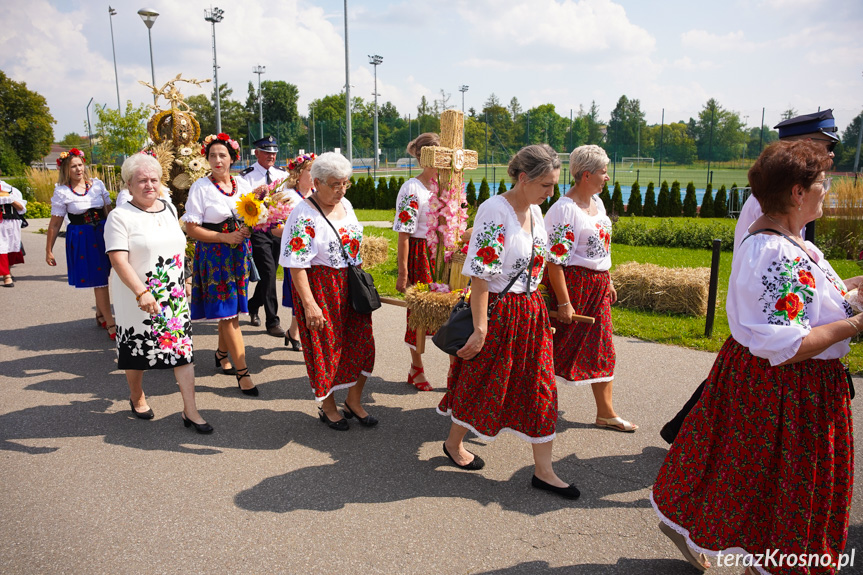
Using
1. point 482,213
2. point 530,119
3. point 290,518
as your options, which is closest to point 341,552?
point 290,518

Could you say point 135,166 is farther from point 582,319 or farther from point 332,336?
point 582,319

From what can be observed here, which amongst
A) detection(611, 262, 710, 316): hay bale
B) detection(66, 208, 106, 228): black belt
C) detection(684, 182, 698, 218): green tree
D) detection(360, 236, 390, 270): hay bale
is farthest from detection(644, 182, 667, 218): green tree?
detection(66, 208, 106, 228): black belt

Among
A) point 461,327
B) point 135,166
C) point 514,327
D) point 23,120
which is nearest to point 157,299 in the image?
point 135,166

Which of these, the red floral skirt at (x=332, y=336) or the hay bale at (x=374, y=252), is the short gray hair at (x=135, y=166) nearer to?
the red floral skirt at (x=332, y=336)

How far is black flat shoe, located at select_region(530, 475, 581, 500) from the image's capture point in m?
3.56

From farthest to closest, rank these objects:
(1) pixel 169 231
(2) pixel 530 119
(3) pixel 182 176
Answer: (2) pixel 530 119 < (3) pixel 182 176 < (1) pixel 169 231

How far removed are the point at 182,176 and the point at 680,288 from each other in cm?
629

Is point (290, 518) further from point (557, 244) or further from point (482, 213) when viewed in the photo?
point (557, 244)

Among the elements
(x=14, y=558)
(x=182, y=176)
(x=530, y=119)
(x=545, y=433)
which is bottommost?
(x=14, y=558)

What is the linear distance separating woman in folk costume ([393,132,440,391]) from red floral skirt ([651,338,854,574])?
288cm

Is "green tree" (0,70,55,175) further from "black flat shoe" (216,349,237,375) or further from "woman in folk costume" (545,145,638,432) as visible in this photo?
"woman in folk costume" (545,145,638,432)

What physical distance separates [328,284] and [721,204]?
1959 cm

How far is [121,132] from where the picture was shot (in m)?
17.7

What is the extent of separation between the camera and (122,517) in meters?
3.39
